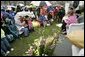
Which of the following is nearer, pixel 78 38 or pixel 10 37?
pixel 78 38

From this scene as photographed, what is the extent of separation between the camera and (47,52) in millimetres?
6000

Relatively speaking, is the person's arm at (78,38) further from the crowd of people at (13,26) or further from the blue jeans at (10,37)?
the blue jeans at (10,37)

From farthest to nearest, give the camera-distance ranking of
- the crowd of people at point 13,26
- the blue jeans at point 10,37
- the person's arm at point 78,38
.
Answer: the blue jeans at point 10,37
the crowd of people at point 13,26
the person's arm at point 78,38

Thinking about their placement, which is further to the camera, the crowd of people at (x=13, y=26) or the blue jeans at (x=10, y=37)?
the blue jeans at (x=10, y=37)

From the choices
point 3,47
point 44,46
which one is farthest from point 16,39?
point 44,46

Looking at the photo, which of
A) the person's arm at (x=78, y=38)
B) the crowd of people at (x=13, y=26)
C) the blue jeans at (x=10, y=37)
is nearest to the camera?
the person's arm at (x=78, y=38)

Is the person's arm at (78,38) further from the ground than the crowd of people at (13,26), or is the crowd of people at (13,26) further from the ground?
the person's arm at (78,38)

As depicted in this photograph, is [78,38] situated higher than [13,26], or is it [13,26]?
[78,38]

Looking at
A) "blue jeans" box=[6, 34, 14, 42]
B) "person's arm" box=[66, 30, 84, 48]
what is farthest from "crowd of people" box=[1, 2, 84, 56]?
"person's arm" box=[66, 30, 84, 48]

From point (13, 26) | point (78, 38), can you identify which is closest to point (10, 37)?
point (13, 26)

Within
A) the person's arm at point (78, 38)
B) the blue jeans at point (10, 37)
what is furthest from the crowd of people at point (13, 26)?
the person's arm at point (78, 38)

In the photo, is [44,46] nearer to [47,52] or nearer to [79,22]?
[47,52]

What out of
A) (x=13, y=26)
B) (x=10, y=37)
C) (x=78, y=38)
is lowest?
(x=10, y=37)

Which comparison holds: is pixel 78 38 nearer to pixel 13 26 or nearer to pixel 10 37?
pixel 10 37
